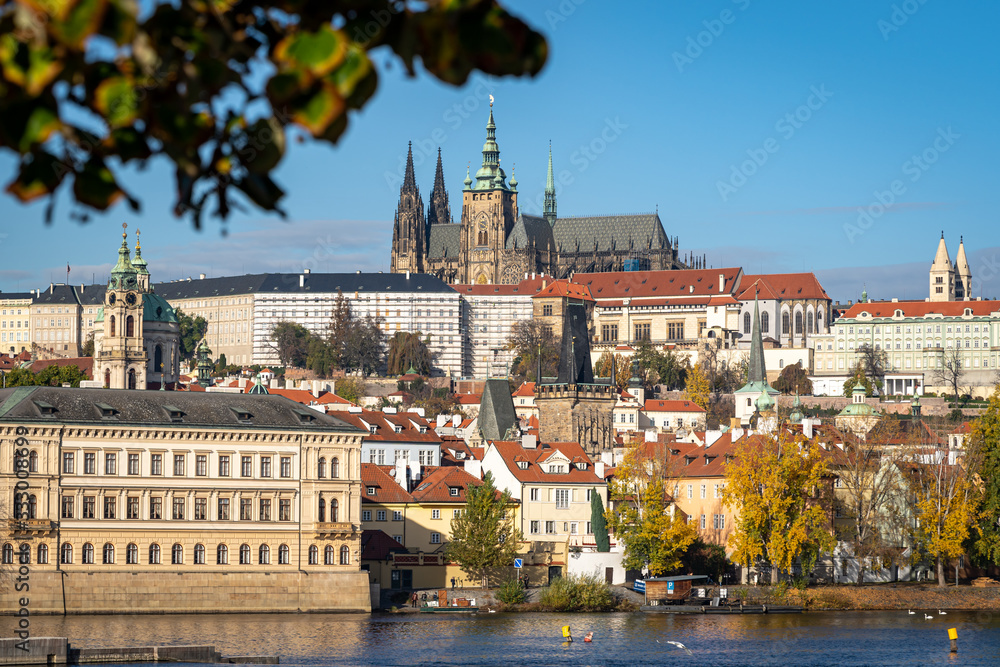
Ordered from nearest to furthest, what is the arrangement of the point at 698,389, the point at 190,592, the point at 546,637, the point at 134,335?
the point at 546,637 → the point at 190,592 → the point at 134,335 → the point at 698,389

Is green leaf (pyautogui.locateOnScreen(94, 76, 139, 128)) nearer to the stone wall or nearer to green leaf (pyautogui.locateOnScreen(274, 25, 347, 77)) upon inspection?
green leaf (pyautogui.locateOnScreen(274, 25, 347, 77))

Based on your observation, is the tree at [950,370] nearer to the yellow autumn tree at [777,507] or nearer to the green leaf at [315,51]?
the yellow autumn tree at [777,507]

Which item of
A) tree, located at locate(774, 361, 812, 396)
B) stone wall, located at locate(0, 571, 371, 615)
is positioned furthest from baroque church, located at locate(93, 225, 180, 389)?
tree, located at locate(774, 361, 812, 396)

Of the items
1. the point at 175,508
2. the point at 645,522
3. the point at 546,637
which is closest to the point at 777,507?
the point at 645,522

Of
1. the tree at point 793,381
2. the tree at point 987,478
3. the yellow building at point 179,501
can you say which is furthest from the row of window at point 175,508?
the tree at point 793,381

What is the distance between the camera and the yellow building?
184 feet

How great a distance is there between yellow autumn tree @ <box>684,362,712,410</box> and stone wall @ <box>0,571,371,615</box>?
3906 inches

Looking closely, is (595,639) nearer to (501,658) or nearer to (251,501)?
(501,658)

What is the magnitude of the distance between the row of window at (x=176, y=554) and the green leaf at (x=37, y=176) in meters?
52.2

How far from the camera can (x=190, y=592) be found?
57.2 metres

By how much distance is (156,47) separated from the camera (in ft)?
14.5

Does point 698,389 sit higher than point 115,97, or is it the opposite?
point 698,389

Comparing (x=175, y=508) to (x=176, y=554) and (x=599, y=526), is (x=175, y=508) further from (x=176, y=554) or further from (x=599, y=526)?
(x=599, y=526)

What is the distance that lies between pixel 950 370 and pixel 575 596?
436 feet
